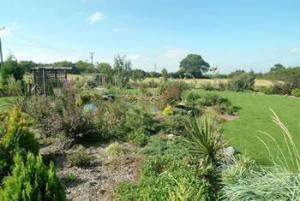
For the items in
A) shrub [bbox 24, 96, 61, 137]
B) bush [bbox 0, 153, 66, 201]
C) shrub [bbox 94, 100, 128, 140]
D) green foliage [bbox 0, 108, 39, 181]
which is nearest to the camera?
bush [bbox 0, 153, 66, 201]

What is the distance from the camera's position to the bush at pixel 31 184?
10.6 ft

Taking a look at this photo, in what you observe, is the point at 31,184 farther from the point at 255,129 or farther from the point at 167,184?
the point at 255,129

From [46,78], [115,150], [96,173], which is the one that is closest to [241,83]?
[46,78]

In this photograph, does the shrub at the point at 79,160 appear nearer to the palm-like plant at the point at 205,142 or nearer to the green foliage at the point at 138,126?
the green foliage at the point at 138,126

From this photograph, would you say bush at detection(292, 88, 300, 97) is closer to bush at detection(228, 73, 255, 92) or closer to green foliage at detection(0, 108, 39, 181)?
bush at detection(228, 73, 255, 92)

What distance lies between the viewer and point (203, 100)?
18.9 m

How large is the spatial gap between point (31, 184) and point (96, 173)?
3.27 metres

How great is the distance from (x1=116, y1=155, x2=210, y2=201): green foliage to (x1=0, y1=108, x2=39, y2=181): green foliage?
1.95 m

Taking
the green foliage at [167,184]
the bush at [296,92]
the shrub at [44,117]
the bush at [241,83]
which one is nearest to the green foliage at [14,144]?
the green foliage at [167,184]

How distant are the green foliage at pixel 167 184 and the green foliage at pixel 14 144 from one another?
1947 mm

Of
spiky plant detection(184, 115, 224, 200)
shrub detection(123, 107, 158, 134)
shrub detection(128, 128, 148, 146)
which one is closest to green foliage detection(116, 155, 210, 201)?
spiky plant detection(184, 115, 224, 200)

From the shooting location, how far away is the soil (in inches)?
219

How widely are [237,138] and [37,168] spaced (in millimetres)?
7995

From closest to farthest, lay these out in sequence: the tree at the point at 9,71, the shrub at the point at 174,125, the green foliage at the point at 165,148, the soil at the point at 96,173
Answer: the soil at the point at 96,173
the green foliage at the point at 165,148
the shrub at the point at 174,125
the tree at the point at 9,71
